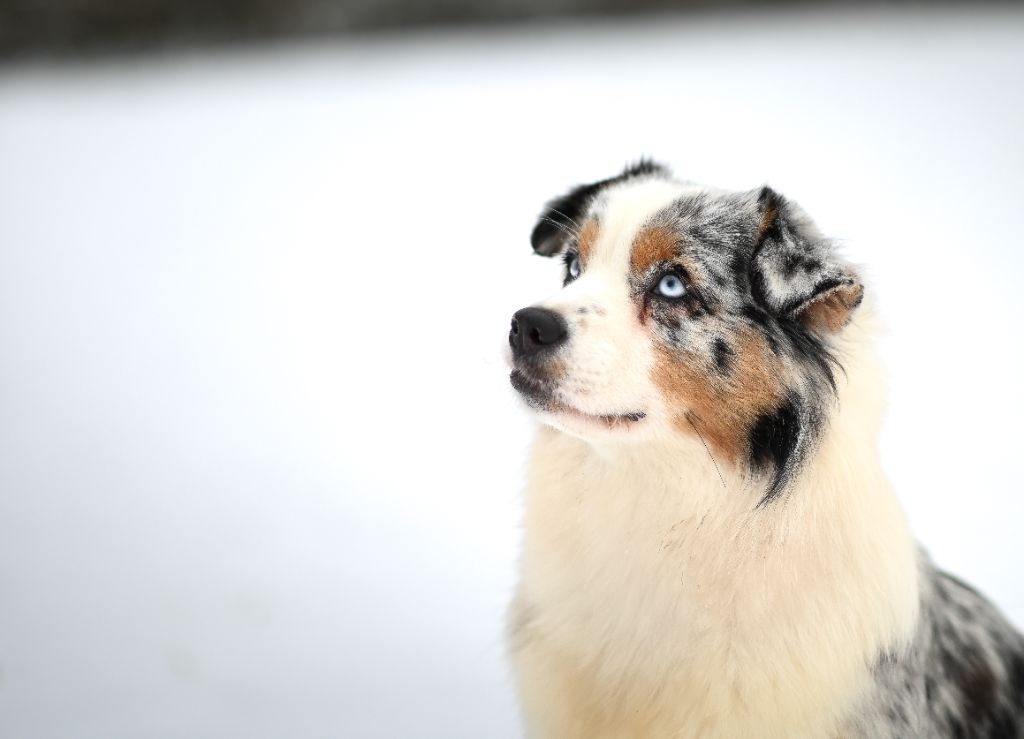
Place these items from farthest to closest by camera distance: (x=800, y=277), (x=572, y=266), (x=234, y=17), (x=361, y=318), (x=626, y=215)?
(x=234, y=17) → (x=361, y=318) → (x=572, y=266) → (x=626, y=215) → (x=800, y=277)

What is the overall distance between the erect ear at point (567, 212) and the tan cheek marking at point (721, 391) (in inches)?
24.8

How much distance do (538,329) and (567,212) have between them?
2.39 ft

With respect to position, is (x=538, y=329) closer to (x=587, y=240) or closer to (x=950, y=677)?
(x=587, y=240)

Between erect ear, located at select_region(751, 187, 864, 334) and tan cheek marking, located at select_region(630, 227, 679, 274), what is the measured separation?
0.67 feet

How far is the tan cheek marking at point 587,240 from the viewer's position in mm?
2627

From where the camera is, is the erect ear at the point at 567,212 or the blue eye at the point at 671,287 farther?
the erect ear at the point at 567,212

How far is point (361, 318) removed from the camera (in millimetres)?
6379

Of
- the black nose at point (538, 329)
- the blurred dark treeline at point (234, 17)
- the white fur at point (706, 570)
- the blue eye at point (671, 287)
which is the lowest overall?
the white fur at point (706, 570)

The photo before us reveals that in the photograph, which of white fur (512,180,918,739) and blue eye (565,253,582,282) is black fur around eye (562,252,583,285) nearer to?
blue eye (565,253,582,282)

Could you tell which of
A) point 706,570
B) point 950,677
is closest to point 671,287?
point 706,570

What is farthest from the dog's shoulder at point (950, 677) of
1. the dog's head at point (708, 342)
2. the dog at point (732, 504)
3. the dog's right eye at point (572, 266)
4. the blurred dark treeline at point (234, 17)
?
the blurred dark treeline at point (234, 17)

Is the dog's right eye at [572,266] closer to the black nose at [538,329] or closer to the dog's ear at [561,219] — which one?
the dog's ear at [561,219]

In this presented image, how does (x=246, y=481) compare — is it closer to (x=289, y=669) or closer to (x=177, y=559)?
(x=177, y=559)

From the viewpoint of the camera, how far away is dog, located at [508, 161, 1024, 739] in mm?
2322
